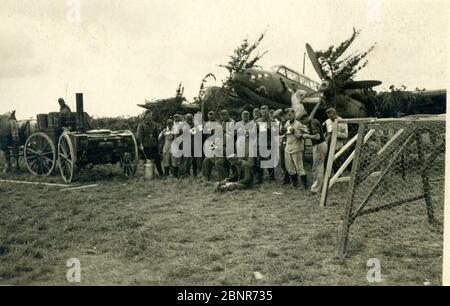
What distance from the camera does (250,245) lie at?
542 cm

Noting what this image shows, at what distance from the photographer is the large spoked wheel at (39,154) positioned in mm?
11727

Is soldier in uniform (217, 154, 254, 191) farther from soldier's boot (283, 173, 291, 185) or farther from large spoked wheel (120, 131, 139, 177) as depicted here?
large spoked wheel (120, 131, 139, 177)

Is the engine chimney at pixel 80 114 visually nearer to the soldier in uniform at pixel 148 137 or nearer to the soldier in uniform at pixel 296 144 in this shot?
the soldier in uniform at pixel 148 137

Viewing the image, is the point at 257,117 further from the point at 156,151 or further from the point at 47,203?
the point at 47,203

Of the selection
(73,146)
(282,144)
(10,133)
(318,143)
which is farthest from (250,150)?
(10,133)

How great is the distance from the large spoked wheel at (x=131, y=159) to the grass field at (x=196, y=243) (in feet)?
9.23

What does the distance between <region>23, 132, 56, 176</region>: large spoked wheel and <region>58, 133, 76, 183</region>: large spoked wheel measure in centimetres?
64

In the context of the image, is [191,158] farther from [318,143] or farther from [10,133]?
[10,133]

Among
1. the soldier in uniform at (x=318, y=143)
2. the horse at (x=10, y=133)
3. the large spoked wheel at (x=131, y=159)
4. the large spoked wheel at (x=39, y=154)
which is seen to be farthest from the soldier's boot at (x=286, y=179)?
the horse at (x=10, y=133)

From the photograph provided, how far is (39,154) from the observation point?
11797 millimetres

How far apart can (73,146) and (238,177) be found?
167 inches

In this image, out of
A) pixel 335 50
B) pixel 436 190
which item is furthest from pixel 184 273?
pixel 335 50
